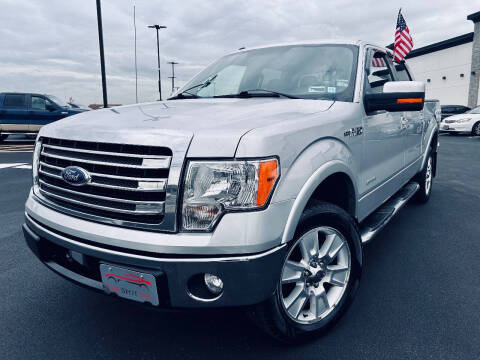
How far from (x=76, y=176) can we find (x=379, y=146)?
2155 mm

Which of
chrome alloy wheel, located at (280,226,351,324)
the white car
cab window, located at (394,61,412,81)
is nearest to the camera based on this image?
chrome alloy wheel, located at (280,226,351,324)

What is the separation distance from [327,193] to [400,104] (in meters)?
0.74

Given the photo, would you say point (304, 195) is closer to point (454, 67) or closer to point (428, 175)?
point (428, 175)

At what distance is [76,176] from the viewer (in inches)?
75.2

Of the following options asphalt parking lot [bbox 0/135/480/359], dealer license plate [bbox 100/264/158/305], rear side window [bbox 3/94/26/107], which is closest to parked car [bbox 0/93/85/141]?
rear side window [bbox 3/94/26/107]

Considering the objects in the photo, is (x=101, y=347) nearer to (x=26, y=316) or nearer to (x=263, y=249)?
(x=26, y=316)

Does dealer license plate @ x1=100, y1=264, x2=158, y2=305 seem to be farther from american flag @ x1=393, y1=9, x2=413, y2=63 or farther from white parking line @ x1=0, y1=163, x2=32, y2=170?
american flag @ x1=393, y1=9, x2=413, y2=63

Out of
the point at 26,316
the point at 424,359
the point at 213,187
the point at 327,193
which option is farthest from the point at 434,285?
the point at 26,316

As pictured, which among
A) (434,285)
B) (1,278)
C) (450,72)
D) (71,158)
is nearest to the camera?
(71,158)

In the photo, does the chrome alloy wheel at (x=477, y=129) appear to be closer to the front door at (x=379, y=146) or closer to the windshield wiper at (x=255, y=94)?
the front door at (x=379, y=146)

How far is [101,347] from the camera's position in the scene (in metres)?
2.14

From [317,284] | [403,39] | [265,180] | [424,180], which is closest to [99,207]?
[265,180]

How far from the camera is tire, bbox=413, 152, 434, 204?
15.6ft

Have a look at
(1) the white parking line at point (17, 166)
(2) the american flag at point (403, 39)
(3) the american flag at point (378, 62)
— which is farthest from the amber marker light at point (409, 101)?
(2) the american flag at point (403, 39)
